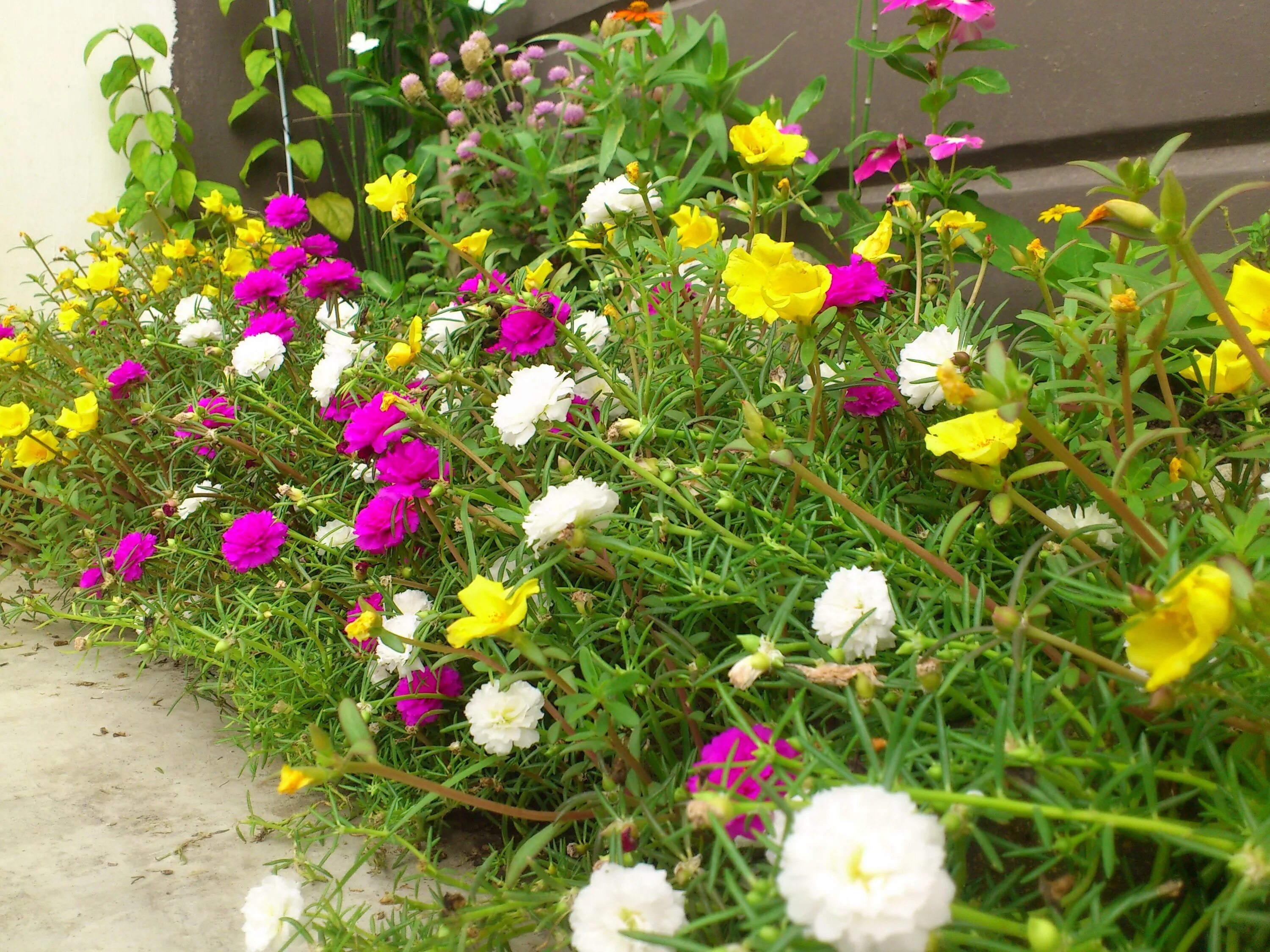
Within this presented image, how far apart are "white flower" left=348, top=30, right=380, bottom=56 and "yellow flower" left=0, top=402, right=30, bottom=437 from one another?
171cm

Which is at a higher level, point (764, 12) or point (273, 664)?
point (764, 12)

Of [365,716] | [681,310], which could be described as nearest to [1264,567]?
[681,310]

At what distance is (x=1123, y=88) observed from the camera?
1481mm

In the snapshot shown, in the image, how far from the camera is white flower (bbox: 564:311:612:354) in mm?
1165

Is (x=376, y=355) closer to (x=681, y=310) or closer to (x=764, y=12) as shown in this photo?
(x=681, y=310)

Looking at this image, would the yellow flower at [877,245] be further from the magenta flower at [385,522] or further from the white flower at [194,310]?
the white flower at [194,310]

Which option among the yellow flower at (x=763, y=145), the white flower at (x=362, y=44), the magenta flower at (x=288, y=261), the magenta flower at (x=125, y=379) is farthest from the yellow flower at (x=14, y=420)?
the white flower at (x=362, y=44)

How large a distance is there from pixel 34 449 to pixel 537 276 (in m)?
1.02

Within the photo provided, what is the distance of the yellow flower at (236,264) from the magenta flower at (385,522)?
1.22 meters

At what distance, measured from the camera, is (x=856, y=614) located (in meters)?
0.72

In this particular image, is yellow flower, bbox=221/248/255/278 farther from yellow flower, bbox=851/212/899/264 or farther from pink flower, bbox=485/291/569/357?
yellow flower, bbox=851/212/899/264

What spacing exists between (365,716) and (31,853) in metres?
0.41

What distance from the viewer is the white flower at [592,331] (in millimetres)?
1165

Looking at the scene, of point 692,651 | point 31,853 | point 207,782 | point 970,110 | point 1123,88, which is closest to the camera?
point 692,651
